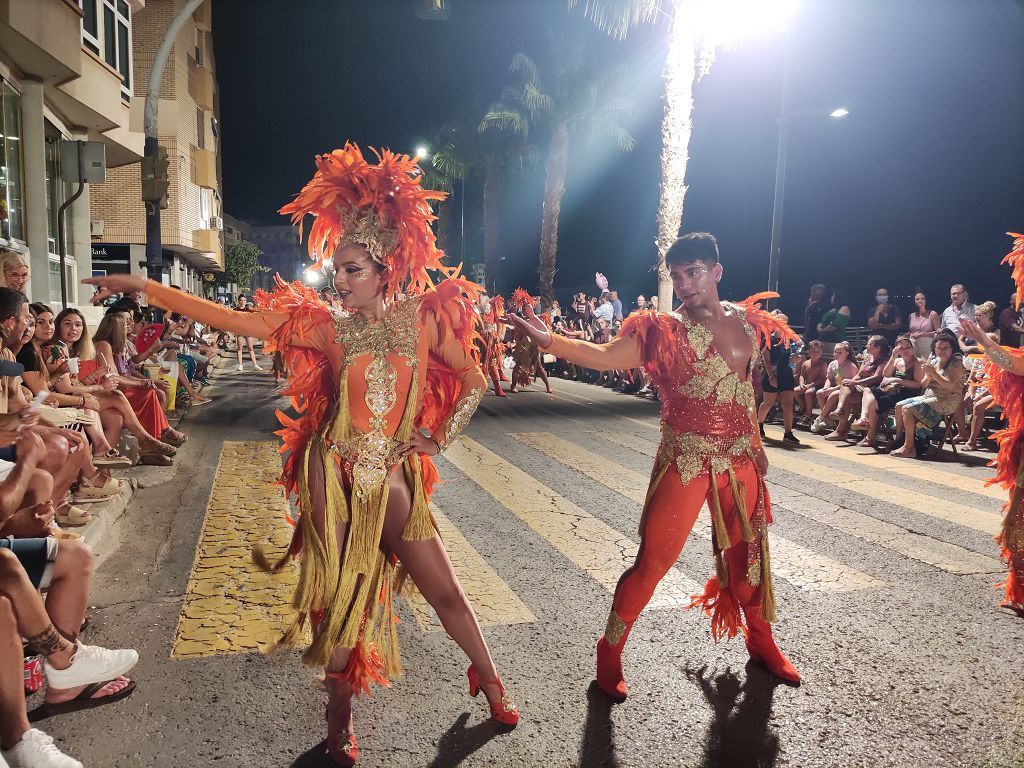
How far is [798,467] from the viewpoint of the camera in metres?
8.78

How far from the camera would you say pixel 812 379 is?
1240 cm

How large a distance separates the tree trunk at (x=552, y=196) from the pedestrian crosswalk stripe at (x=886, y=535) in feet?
64.4

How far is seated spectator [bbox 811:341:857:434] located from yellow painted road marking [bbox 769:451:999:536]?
2.56m

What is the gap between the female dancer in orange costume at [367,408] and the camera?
9.73 feet

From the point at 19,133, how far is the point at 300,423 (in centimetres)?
1310

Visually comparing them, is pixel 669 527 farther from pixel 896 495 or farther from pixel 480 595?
pixel 896 495

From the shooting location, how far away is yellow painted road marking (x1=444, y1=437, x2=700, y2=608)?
4.85 meters

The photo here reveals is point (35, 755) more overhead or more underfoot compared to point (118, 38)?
more underfoot

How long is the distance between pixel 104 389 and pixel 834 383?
1018cm

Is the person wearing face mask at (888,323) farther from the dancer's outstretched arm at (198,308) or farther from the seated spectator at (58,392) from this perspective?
the dancer's outstretched arm at (198,308)

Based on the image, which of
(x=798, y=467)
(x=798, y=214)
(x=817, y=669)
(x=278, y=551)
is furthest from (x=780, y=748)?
(x=798, y=214)

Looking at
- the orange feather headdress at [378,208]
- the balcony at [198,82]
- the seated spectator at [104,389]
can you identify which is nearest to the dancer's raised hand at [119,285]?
the orange feather headdress at [378,208]

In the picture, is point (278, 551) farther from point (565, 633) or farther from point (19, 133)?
point (19, 133)

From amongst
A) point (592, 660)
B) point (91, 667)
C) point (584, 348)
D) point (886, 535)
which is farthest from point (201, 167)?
point (592, 660)
